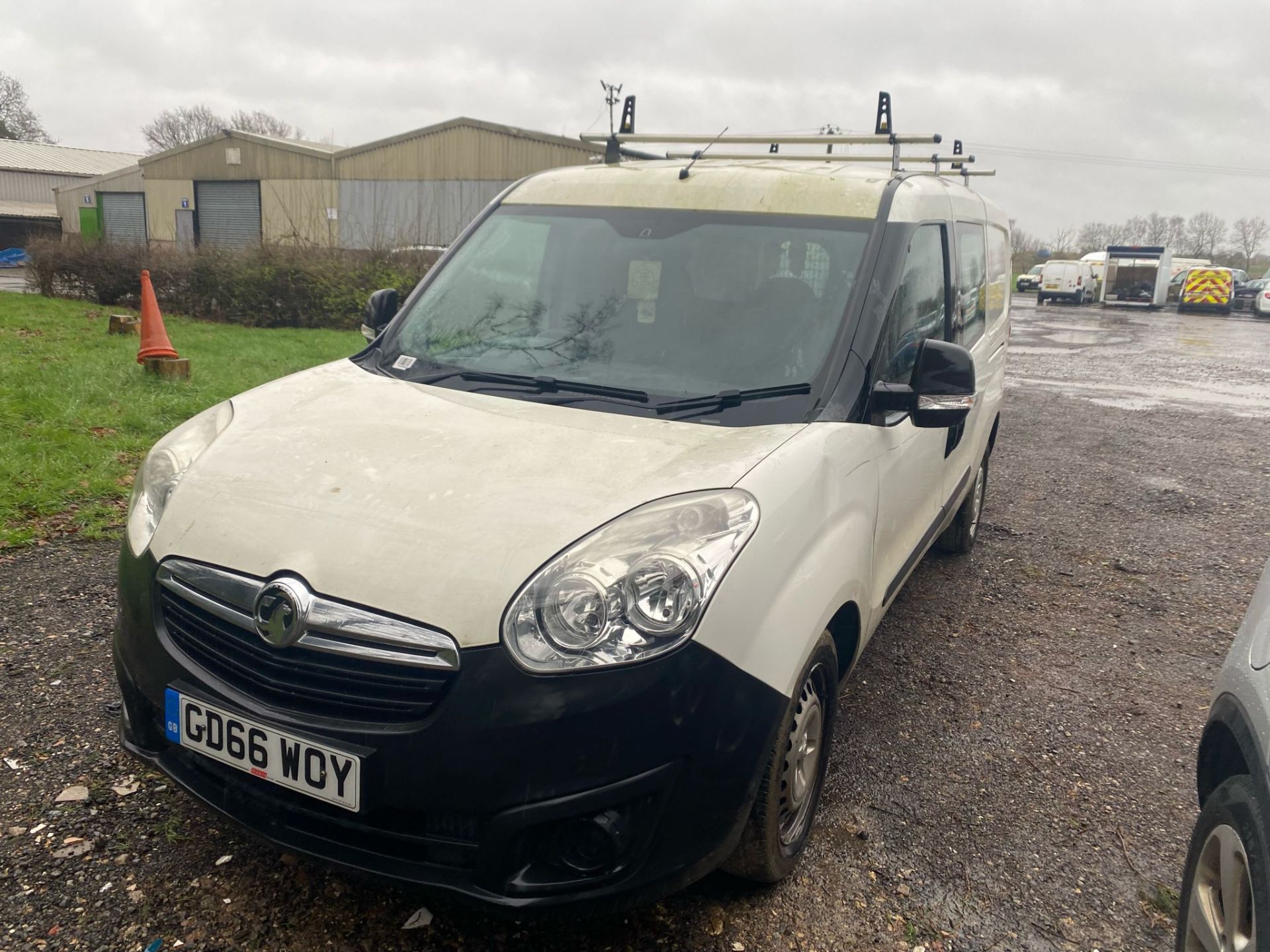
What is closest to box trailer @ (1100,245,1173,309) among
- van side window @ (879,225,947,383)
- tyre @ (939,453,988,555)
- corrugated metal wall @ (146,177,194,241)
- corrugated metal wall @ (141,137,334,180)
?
Answer: corrugated metal wall @ (141,137,334,180)

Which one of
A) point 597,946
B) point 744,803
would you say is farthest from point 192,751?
point 744,803

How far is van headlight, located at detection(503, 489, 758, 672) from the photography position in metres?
1.97

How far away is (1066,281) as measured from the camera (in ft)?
122

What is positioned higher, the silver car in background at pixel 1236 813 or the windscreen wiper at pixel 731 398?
the windscreen wiper at pixel 731 398

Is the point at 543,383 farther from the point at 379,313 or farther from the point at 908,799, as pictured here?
the point at 908,799

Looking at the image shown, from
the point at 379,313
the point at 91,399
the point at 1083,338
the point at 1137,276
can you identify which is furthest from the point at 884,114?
the point at 1137,276

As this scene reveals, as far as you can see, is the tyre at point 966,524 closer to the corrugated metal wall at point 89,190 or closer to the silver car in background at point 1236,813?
the silver car in background at point 1236,813

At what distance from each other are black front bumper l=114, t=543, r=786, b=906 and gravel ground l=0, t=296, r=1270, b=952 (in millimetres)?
173

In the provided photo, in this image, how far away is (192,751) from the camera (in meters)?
2.24

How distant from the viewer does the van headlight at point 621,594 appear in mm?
1974

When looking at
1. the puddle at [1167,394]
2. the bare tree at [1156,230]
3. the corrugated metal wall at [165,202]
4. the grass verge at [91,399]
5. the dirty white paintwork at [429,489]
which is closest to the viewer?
the dirty white paintwork at [429,489]

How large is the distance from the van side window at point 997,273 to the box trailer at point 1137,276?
35.7 m

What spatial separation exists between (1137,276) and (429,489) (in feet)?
135

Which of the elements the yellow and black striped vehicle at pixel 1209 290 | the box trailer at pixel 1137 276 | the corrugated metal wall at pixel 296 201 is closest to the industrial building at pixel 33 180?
the corrugated metal wall at pixel 296 201
